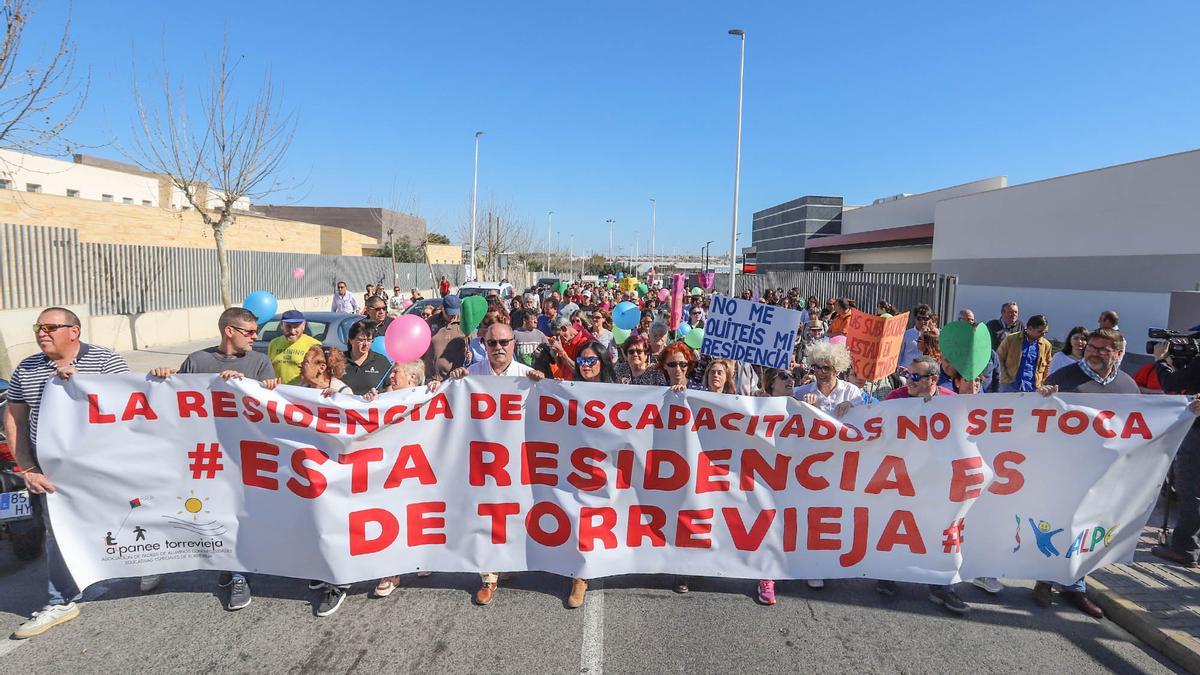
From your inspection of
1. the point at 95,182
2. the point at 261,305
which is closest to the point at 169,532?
the point at 261,305

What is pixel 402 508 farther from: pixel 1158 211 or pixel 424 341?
pixel 1158 211

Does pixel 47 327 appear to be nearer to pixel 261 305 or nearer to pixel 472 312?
pixel 472 312

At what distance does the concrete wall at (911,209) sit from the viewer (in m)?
48.9

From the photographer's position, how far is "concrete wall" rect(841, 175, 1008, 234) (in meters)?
48.9

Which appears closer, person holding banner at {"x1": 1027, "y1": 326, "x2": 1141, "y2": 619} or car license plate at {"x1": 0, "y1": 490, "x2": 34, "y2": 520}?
car license plate at {"x1": 0, "y1": 490, "x2": 34, "y2": 520}

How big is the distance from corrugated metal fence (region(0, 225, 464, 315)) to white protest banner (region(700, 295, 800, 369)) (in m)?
12.0

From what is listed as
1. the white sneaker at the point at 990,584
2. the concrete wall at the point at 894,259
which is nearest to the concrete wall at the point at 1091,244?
the concrete wall at the point at 894,259

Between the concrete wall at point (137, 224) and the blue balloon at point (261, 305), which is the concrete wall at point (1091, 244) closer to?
the blue balloon at point (261, 305)

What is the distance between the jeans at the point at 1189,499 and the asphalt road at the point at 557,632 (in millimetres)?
1242

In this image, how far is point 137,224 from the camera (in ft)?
83.6

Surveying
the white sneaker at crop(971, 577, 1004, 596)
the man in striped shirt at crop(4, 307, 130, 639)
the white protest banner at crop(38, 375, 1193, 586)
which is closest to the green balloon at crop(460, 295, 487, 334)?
the white protest banner at crop(38, 375, 1193, 586)

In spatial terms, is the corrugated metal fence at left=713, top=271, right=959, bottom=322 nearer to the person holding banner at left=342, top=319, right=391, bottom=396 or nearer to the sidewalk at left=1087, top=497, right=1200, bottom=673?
the sidewalk at left=1087, top=497, right=1200, bottom=673

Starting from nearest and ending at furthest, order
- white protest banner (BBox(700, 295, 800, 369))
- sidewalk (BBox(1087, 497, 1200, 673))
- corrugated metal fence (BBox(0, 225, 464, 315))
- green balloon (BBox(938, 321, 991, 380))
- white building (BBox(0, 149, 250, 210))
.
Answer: sidewalk (BBox(1087, 497, 1200, 673)), green balloon (BBox(938, 321, 991, 380)), white protest banner (BBox(700, 295, 800, 369)), corrugated metal fence (BBox(0, 225, 464, 315)), white building (BBox(0, 149, 250, 210))

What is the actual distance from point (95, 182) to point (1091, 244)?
4821 centimetres
